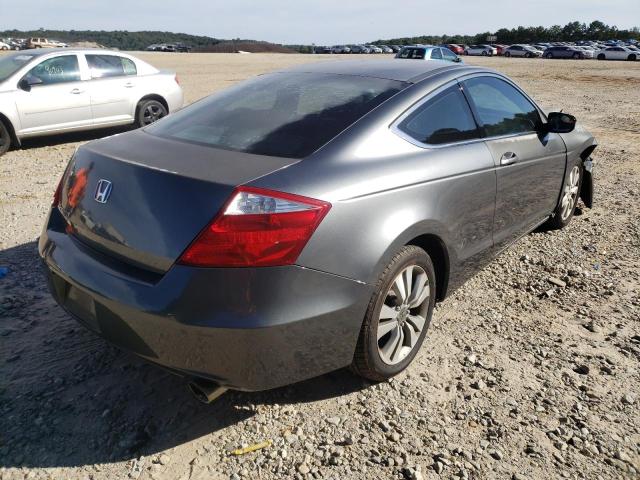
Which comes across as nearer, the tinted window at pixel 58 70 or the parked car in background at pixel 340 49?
the tinted window at pixel 58 70

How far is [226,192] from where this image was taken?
7.08 feet

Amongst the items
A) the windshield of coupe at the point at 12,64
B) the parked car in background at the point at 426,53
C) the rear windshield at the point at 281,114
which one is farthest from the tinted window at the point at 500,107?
the parked car in background at the point at 426,53

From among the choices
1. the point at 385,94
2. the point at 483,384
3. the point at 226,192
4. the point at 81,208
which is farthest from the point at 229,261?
the point at 483,384

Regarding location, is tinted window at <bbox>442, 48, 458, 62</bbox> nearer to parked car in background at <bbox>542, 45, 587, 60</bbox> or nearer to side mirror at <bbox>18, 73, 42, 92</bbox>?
side mirror at <bbox>18, 73, 42, 92</bbox>

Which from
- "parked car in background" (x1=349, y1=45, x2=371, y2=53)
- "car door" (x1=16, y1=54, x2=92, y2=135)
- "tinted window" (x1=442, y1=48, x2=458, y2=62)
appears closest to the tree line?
"parked car in background" (x1=349, y1=45, x2=371, y2=53)

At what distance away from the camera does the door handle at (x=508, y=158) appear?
11.4 feet

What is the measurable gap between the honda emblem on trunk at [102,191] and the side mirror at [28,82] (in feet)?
22.8

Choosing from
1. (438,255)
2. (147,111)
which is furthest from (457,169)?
(147,111)

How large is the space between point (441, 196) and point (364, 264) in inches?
29.3

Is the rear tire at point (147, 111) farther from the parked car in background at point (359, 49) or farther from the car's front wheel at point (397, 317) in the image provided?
the parked car in background at point (359, 49)

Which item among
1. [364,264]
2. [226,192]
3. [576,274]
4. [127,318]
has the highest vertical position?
[226,192]

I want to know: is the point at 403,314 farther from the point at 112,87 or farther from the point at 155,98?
the point at 155,98

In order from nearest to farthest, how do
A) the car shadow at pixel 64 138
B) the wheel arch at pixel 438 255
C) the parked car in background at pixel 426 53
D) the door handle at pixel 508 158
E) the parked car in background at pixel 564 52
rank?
the wheel arch at pixel 438 255 → the door handle at pixel 508 158 → the car shadow at pixel 64 138 → the parked car in background at pixel 426 53 → the parked car in background at pixel 564 52

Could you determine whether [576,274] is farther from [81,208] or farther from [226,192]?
[81,208]
